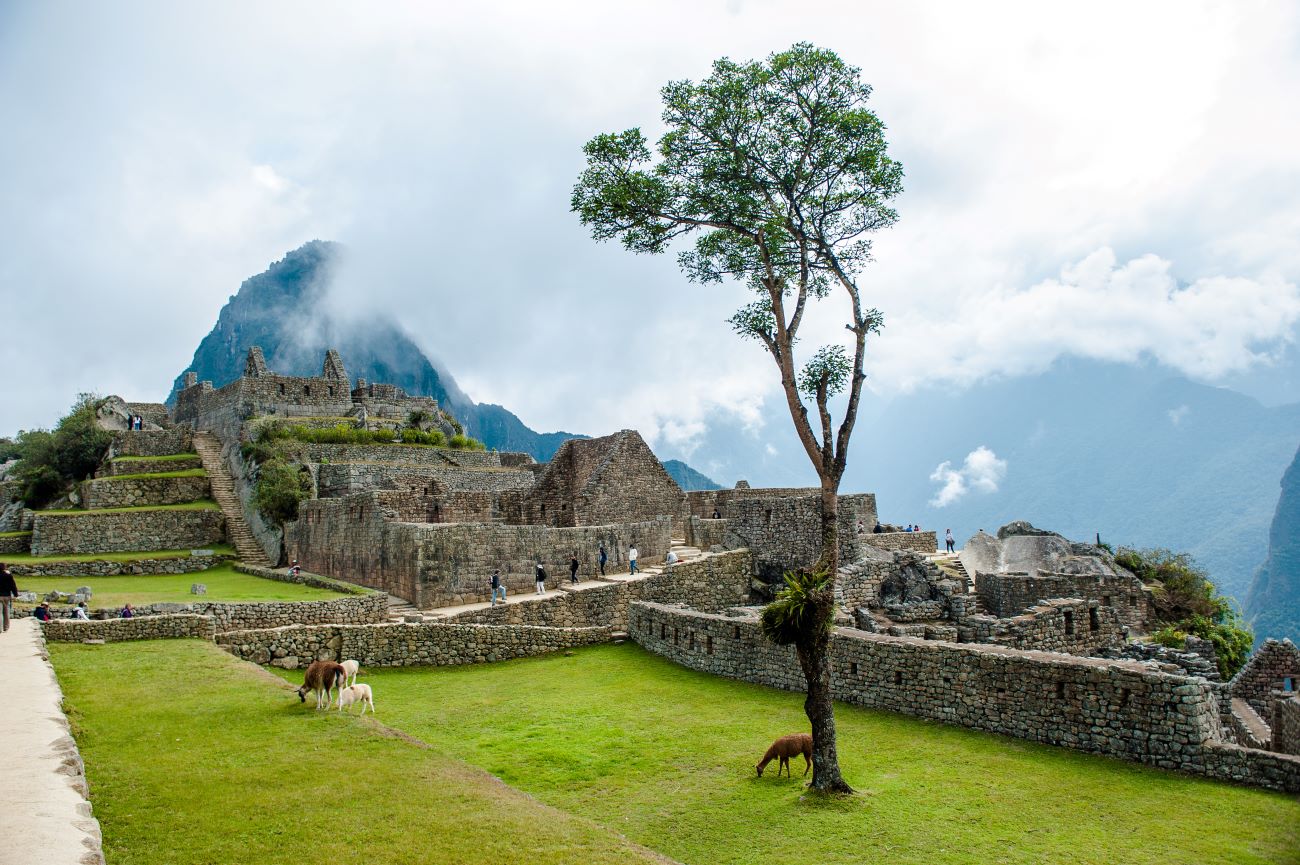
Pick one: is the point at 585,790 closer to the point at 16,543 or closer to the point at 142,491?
the point at 16,543

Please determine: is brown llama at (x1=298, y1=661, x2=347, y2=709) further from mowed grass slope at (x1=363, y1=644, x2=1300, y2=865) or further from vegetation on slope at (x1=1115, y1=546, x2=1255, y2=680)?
vegetation on slope at (x1=1115, y1=546, x2=1255, y2=680)

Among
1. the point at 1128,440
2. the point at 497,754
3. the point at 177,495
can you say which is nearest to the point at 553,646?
the point at 497,754

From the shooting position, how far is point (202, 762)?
8.68m

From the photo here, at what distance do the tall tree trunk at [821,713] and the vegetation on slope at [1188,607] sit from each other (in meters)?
11.7

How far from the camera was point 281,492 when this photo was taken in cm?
3011

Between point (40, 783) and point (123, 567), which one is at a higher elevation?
point (123, 567)

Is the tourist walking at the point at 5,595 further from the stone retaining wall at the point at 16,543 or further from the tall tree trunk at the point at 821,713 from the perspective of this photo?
the stone retaining wall at the point at 16,543

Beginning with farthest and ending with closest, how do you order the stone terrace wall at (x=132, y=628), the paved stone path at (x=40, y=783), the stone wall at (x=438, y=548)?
the stone wall at (x=438, y=548) → the stone terrace wall at (x=132, y=628) → the paved stone path at (x=40, y=783)

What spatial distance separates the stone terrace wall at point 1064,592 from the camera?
18.5 metres

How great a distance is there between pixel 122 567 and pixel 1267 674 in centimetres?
3304

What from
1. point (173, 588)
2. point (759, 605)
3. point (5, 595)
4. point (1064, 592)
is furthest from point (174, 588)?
point (1064, 592)

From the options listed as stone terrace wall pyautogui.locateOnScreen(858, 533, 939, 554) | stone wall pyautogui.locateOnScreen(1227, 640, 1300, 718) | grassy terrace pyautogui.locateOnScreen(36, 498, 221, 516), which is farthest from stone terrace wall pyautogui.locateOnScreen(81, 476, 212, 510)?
stone wall pyautogui.locateOnScreen(1227, 640, 1300, 718)

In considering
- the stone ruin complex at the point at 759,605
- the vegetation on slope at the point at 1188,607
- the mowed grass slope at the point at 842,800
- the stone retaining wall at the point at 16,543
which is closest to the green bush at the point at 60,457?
the stone retaining wall at the point at 16,543

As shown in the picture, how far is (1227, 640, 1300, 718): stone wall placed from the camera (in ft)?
52.1
